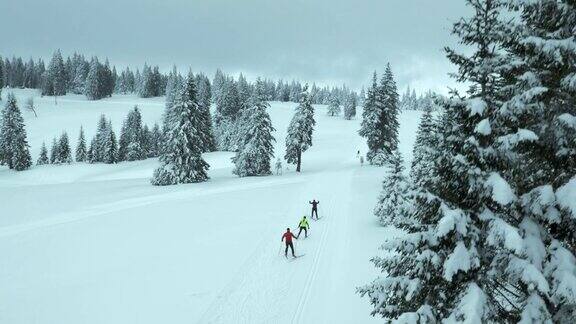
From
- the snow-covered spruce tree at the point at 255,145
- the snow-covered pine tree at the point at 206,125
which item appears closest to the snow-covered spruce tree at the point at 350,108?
the snow-covered pine tree at the point at 206,125

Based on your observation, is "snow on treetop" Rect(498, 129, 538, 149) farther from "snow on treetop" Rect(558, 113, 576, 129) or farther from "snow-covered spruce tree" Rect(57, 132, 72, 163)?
"snow-covered spruce tree" Rect(57, 132, 72, 163)

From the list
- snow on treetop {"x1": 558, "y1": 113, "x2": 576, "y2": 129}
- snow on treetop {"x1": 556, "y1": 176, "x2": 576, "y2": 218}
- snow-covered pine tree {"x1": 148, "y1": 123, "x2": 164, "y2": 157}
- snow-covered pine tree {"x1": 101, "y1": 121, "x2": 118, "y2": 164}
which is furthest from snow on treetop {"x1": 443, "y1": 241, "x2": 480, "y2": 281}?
snow-covered pine tree {"x1": 148, "y1": 123, "x2": 164, "y2": 157}

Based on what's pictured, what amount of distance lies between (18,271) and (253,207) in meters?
16.8

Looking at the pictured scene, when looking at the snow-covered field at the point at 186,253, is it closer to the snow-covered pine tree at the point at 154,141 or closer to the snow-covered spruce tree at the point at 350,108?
the snow-covered pine tree at the point at 154,141

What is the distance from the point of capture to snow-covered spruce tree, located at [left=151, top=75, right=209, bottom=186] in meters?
47.4

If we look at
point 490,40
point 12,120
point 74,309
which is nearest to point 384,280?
point 490,40

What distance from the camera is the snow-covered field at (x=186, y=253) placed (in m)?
16.6

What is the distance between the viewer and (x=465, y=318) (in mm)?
7000

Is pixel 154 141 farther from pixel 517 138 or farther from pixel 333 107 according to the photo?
pixel 517 138

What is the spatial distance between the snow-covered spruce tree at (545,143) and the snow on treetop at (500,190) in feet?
1.77

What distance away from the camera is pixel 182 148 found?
47750 mm

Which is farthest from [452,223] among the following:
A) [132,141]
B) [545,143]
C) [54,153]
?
[54,153]

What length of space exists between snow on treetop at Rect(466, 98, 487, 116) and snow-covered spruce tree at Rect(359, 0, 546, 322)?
2cm

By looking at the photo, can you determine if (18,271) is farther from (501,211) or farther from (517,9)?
(517,9)
